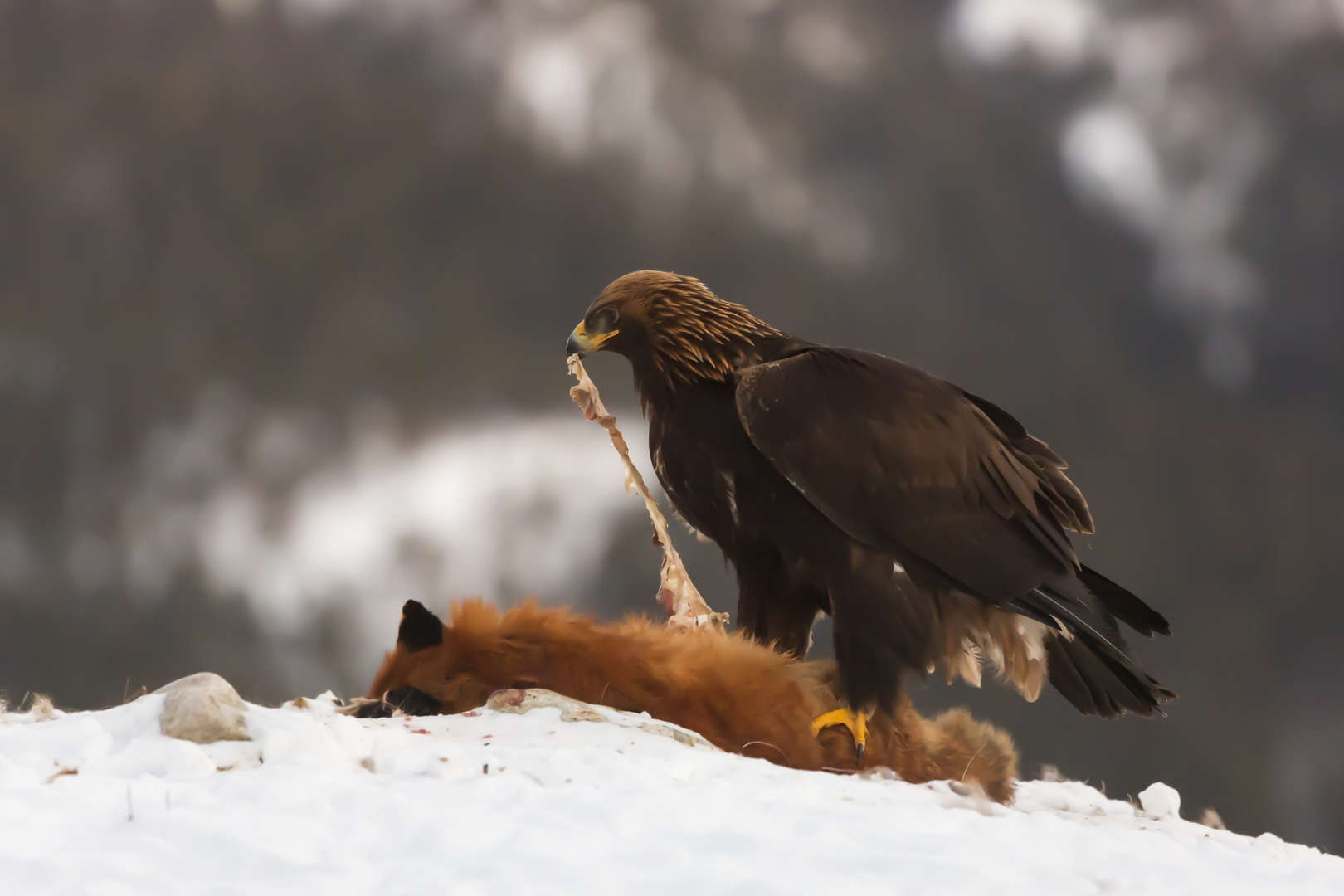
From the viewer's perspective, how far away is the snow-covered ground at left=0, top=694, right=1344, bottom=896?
8.38 ft

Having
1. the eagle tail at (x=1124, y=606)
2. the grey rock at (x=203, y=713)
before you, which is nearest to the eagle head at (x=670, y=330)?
the eagle tail at (x=1124, y=606)

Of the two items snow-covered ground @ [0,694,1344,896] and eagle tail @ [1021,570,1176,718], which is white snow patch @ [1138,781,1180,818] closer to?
eagle tail @ [1021,570,1176,718]

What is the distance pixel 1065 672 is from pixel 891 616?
1.20 m

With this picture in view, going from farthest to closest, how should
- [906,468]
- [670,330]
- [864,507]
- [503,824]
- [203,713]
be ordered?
[670,330]
[906,468]
[864,507]
[203,713]
[503,824]

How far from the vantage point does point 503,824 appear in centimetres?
291

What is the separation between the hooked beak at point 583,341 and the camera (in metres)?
5.53

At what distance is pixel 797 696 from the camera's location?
4551 mm

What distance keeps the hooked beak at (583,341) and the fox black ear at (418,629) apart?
177 centimetres

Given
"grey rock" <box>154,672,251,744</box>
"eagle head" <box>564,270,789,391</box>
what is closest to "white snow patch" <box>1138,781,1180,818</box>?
"eagle head" <box>564,270,789,391</box>

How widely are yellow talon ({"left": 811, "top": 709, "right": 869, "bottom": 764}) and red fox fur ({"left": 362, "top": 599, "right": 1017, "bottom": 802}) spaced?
0.30ft

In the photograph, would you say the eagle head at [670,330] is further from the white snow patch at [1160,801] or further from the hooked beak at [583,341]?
the white snow patch at [1160,801]

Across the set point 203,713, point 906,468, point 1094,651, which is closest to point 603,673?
point 203,713

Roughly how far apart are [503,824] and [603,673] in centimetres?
142

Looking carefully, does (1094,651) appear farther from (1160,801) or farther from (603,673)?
(603,673)
